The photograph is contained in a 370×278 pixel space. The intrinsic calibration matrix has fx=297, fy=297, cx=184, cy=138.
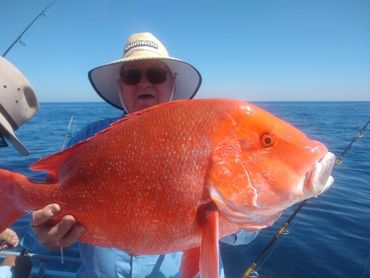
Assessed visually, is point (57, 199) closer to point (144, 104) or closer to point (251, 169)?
point (251, 169)

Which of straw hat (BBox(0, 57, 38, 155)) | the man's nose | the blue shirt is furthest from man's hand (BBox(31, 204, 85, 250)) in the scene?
the man's nose

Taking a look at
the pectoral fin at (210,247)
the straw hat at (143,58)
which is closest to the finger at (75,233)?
the pectoral fin at (210,247)

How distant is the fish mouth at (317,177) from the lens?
133cm

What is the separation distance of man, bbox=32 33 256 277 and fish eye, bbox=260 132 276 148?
1.05m

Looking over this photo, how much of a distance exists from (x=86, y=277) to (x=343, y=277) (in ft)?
12.7

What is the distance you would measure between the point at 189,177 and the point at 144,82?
4.82 feet

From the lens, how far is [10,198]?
165 centimetres

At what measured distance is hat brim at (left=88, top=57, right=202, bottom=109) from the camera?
280 cm

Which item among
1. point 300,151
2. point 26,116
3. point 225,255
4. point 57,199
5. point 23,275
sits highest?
point 300,151

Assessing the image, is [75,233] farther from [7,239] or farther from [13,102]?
[7,239]

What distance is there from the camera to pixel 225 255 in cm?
499

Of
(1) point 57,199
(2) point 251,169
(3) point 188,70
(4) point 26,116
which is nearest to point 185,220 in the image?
(2) point 251,169

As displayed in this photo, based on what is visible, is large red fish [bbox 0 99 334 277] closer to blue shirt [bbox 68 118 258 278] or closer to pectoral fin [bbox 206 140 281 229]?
pectoral fin [bbox 206 140 281 229]

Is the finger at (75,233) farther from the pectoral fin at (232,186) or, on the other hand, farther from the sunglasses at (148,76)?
the sunglasses at (148,76)
